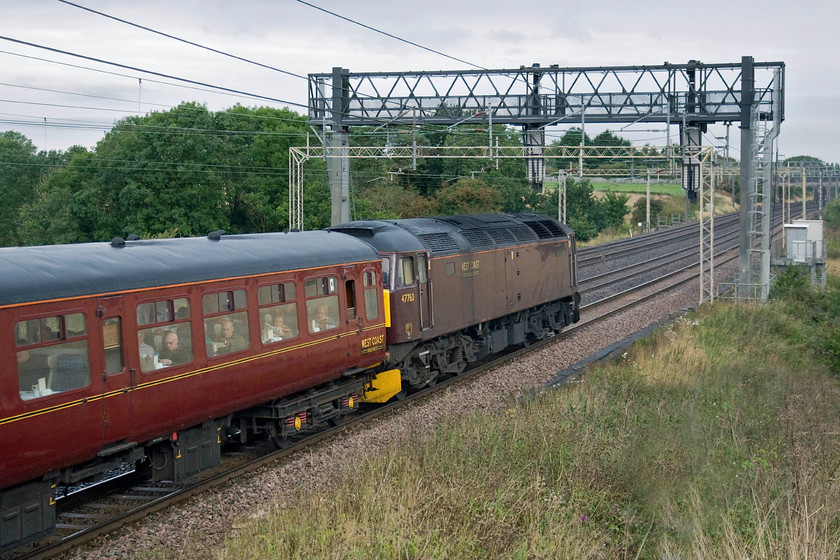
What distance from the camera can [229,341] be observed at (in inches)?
457

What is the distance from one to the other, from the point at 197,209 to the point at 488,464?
123ft

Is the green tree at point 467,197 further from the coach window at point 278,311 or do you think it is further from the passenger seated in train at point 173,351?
the passenger seated in train at point 173,351

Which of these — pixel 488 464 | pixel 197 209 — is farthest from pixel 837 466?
pixel 197 209


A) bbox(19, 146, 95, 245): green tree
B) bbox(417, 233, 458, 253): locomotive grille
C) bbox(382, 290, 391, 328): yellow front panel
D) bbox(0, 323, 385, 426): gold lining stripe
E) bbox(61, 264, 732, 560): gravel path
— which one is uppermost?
bbox(19, 146, 95, 245): green tree

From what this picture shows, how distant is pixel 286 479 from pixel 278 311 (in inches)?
96.9

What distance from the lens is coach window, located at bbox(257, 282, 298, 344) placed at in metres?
12.3

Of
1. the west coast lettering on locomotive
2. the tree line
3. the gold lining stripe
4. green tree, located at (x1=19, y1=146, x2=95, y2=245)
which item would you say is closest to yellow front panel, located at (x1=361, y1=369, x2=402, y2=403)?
the gold lining stripe

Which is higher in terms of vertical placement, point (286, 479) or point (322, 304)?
point (322, 304)

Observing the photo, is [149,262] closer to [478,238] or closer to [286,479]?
[286,479]

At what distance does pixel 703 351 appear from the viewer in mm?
20516

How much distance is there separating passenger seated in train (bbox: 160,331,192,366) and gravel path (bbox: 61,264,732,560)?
5.87 ft

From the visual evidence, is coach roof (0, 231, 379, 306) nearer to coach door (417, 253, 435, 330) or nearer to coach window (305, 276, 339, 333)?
coach window (305, 276, 339, 333)

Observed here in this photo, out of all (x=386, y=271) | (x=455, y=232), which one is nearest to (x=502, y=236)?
(x=455, y=232)

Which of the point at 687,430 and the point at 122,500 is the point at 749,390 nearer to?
the point at 687,430
